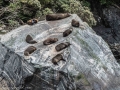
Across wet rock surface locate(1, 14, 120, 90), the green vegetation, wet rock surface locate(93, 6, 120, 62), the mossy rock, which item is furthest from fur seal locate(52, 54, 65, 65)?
wet rock surface locate(93, 6, 120, 62)

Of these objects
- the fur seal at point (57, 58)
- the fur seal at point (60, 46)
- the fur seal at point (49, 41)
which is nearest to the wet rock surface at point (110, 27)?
the fur seal at point (49, 41)

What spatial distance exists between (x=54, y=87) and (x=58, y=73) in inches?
16.3

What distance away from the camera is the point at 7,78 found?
31.1ft

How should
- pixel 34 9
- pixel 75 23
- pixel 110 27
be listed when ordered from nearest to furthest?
pixel 75 23
pixel 34 9
pixel 110 27

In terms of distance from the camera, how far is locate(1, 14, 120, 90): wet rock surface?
8.72m

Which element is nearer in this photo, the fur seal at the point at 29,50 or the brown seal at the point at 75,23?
the fur seal at the point at 29,50

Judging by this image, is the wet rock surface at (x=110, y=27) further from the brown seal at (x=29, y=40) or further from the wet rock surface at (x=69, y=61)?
the brown seal at (x=29, y=40)

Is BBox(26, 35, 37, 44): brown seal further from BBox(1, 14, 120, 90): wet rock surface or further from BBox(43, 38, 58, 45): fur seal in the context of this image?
BBox(43, 38, 58, 45): fur seal

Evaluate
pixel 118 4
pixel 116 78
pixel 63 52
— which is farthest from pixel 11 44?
pixel 118 4

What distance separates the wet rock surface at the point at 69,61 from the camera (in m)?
8.72

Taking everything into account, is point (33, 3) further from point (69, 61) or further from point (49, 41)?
point (69, 61)

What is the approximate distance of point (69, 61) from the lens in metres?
8.80

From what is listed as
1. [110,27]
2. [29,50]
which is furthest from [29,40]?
[110,27]

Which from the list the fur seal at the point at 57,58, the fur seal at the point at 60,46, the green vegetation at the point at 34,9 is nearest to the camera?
the fur seal at the point at 57,58
